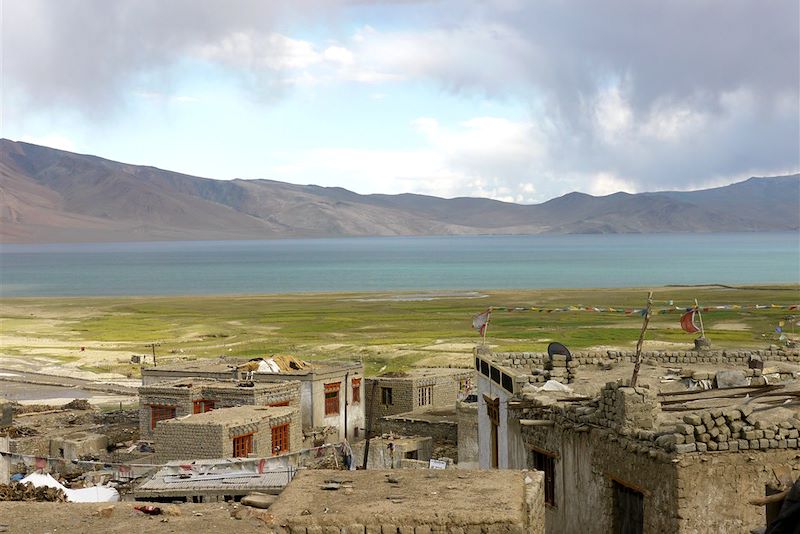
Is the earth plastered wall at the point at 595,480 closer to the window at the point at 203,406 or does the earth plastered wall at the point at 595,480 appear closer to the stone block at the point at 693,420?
the stone block at the point at 693,420

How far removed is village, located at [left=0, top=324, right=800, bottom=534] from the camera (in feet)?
39.7

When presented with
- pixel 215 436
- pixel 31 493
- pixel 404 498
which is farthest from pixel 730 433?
pixel 215 436

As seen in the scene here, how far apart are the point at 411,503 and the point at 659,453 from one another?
5499 millimetres

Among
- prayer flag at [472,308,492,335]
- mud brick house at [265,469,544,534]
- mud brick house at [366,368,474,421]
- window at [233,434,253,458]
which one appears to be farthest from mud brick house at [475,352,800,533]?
mud brick house at [366,368,474,421]

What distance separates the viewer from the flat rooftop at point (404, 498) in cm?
1154

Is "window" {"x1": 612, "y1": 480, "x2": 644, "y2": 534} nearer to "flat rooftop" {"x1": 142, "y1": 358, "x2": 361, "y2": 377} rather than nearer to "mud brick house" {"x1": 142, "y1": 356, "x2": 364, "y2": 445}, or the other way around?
"mud brick house" {"x1": 142, "y1": 356, "x2": 364, "y2": 445}

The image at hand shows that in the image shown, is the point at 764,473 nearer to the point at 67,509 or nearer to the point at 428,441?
the point at 67,509

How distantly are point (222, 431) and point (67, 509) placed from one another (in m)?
20.5

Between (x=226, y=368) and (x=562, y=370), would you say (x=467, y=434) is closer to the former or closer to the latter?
(x=226, y=368)

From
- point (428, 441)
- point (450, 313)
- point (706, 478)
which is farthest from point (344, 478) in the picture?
point (450, 313)

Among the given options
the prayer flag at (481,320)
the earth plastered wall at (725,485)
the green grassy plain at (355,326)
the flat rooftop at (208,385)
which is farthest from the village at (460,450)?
the green grassy plain at (355,326)

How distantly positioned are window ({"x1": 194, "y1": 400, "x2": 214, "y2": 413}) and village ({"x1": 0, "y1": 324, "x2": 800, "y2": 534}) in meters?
0.05

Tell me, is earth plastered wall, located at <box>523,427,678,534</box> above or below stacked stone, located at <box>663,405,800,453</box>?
below

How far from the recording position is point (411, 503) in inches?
471
